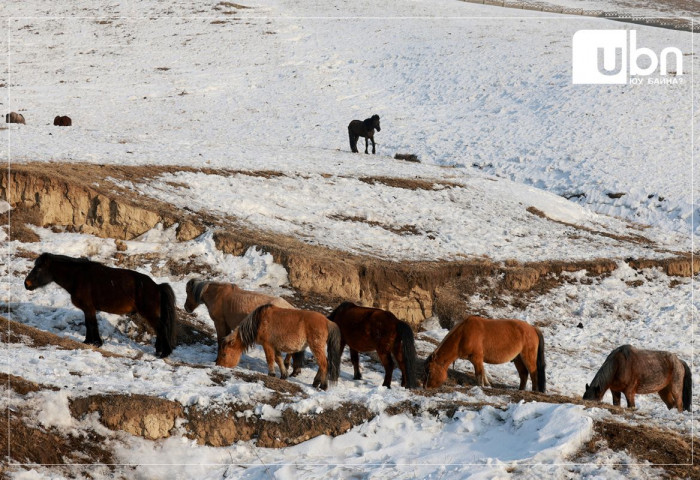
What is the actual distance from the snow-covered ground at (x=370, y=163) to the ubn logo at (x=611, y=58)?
1212mm

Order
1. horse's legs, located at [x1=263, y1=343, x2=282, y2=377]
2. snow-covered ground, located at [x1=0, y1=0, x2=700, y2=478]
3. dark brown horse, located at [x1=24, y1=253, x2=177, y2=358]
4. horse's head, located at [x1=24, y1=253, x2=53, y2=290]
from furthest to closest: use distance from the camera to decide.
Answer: horse's head, located at [x1=24, y1=253, x2=53, y2=290] → dark brown horse, located at [x1=24, y1=253, x2=177, y2=358] → horse's legs, located at [x1=263, y1=343, x2=282, y2=377] → snow-covered ground, located at [x1=0, y1=0, x2=700, y2=478]

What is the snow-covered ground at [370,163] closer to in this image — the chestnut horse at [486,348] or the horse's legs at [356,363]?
the horse's legs at [356,363]

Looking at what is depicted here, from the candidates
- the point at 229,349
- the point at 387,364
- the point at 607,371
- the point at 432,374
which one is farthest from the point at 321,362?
the point at 607,371

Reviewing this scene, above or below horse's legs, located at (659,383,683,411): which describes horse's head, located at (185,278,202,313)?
above

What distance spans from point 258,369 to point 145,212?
6090 mm

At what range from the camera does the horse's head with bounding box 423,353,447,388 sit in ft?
36.8

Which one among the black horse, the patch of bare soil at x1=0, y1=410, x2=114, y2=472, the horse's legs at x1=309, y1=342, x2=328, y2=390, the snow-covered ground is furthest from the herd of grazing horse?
the black horse

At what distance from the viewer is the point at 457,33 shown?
172 feet

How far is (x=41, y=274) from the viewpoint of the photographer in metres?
12.1

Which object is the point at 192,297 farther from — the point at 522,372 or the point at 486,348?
the point at 522,372

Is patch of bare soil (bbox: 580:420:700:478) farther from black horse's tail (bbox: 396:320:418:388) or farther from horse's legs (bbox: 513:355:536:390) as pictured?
horse's legs (bbox: 513:355:536:390)

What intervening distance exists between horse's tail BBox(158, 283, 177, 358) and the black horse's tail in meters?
3.54

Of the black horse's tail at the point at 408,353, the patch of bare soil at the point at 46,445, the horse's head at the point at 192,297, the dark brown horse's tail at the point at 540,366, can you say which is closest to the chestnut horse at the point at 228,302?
the horse's head at the point at 192,297

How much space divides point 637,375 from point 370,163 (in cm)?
1612
